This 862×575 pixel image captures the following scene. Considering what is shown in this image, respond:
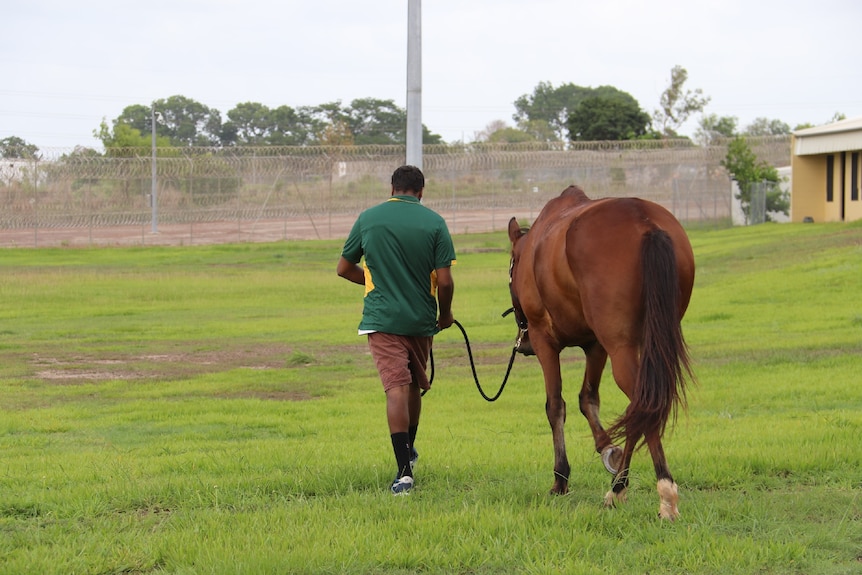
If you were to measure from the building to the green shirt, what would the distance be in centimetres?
2912

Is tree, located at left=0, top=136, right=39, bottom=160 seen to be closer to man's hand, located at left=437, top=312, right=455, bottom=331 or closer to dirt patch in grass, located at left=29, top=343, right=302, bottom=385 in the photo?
dirt patch in grass, located at left=29, top=343, right=302, bottom=385

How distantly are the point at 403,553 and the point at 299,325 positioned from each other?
1232cm

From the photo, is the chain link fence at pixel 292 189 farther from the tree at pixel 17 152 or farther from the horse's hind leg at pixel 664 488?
the horse's hind leg at pixel 664 488

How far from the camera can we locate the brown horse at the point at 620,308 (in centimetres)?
493

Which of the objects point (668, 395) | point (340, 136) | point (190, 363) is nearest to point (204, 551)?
point (668, 395)

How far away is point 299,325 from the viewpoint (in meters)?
16.6

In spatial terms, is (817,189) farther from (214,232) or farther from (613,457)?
(613,457)

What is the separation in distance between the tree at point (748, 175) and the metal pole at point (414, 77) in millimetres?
30164

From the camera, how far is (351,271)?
636 centimetres

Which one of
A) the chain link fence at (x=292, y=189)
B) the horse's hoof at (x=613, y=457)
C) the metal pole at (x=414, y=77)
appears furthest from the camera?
the chain link fence at (x=292, y=189)

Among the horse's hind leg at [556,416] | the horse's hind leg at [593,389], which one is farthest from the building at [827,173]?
the horse's hind leg at [556,416]

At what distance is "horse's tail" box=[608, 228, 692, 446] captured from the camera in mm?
4902

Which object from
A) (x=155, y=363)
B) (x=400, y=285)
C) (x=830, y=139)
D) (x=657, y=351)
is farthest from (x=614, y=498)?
(x=830, y=139)

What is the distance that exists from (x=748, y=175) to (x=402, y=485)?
36335 mm
